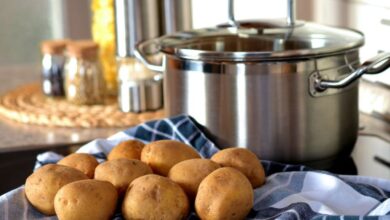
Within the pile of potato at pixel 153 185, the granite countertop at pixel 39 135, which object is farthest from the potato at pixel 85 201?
the granite countertop at pixel 39 135

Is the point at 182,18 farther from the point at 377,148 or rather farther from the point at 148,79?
the point at 377,148

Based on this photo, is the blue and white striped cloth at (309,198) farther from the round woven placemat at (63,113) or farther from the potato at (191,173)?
the round woven placemat at (63,113)

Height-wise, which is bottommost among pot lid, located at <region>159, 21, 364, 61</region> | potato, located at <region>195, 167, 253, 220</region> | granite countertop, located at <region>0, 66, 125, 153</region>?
granite countertop, located at <region>0, 66, 125, 153</region>

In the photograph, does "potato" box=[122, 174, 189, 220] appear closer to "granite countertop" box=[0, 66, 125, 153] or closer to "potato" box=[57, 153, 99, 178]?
"potato" box=[57, 153, 99, 178]

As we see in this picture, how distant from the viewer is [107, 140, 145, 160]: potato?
2.65 feet

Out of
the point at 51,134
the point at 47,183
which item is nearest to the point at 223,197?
the point at 47,183

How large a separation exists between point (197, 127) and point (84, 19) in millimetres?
1102

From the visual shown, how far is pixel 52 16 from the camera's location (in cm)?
195

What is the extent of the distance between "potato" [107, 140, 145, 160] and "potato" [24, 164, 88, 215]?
3.2 inches

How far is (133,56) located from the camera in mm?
1220

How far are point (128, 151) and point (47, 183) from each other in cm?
12

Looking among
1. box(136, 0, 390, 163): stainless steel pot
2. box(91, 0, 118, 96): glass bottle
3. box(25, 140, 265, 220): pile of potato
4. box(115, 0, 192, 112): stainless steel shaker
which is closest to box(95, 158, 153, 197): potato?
box(25, 140, 265, 220): pile of potato

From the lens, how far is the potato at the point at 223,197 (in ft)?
2.21

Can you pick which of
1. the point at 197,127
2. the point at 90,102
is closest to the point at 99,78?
the point at 90,102
